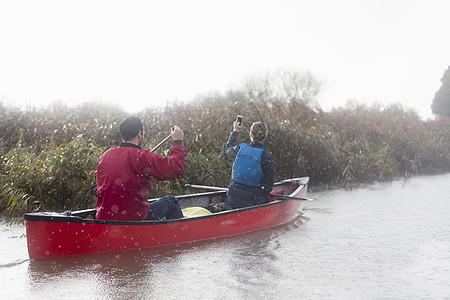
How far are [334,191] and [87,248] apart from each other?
7585mm

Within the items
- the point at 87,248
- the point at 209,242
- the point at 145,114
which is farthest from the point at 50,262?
the point at 145,114

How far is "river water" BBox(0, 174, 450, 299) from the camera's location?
435cm

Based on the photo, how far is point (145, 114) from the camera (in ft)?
38.8

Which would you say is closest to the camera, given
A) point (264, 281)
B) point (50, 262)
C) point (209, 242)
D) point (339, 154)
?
point (264, 281)

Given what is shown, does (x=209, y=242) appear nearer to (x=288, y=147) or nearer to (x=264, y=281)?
(x=264, y=281)

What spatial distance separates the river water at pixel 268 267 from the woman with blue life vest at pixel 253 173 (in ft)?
1.88

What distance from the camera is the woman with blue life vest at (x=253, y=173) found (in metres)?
7.11

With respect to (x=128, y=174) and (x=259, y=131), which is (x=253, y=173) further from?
(x=128, y=174)

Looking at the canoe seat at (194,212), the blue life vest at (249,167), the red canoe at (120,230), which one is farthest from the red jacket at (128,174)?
the blue life vest at (249,167)

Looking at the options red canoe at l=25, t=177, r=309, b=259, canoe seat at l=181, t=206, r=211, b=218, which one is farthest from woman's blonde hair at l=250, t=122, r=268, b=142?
canoe seat at l=181, t=206, r=211, b=218

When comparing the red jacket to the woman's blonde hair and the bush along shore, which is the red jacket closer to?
the woman's blonde hair

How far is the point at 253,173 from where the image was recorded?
7145mm

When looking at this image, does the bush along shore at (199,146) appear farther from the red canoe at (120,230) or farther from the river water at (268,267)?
the red canoe at (120,230)

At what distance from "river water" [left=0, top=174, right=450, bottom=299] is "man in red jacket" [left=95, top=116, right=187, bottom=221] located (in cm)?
56
